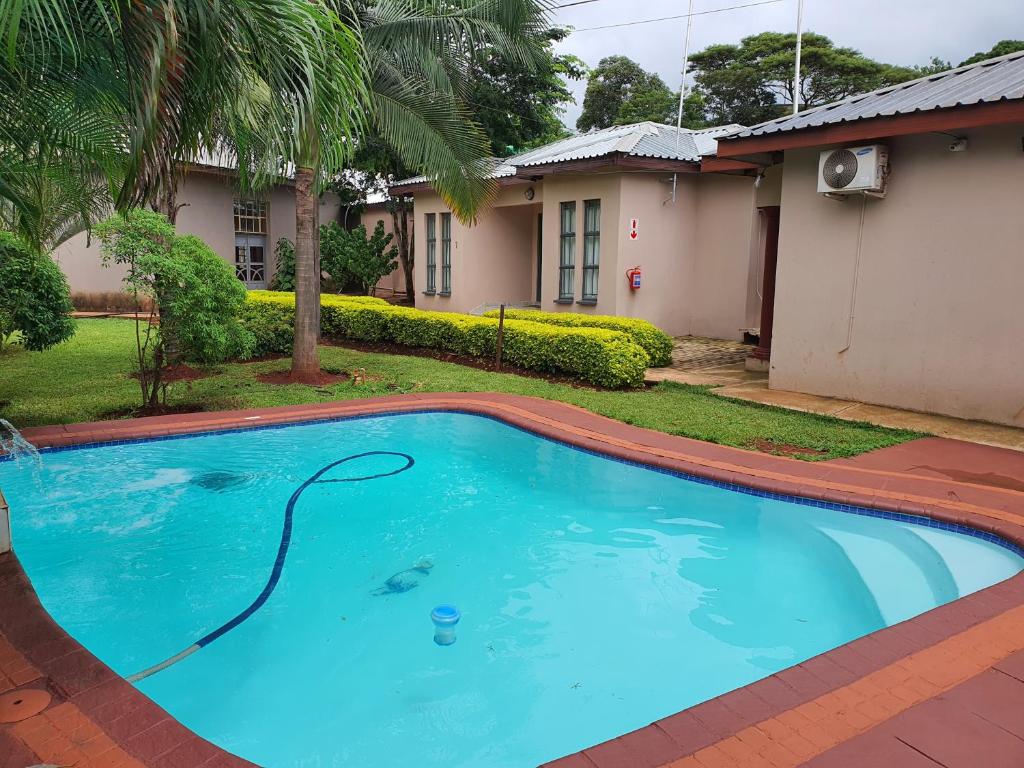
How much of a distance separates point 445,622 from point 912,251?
7291mm

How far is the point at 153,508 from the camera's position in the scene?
A: 6332 mm

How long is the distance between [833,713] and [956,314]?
6.94m

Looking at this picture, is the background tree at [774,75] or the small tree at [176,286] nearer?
the small tree at [176,286]

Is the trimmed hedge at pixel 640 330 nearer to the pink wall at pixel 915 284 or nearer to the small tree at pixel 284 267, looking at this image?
the pink wall at pixel 915 284

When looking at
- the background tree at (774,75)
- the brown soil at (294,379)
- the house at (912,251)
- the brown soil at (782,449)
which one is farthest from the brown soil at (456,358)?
the background tree at (774,75)

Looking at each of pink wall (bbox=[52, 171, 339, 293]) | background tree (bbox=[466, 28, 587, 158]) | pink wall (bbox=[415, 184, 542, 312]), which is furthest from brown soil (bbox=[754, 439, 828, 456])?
background tree (bbox=[466, 28, 587, 158])

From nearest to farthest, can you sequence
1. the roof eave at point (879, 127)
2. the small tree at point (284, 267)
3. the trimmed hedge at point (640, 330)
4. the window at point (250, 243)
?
the roof eave at point (879, 127), the trimmed hedge at point (640, 330), the small tree at point (284, 267), the window at point (250, 243)

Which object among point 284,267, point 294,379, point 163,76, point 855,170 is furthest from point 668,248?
point 163,76

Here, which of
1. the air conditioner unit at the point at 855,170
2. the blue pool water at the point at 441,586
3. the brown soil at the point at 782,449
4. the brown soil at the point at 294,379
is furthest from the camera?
the brown soil at the point at 294,379

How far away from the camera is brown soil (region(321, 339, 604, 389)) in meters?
11.2

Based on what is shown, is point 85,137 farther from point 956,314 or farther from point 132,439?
point 956,314

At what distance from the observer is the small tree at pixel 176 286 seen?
25.2 ft

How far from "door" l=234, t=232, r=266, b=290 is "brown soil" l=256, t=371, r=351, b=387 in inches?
492

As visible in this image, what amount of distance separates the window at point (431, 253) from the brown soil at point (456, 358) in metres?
4.70
